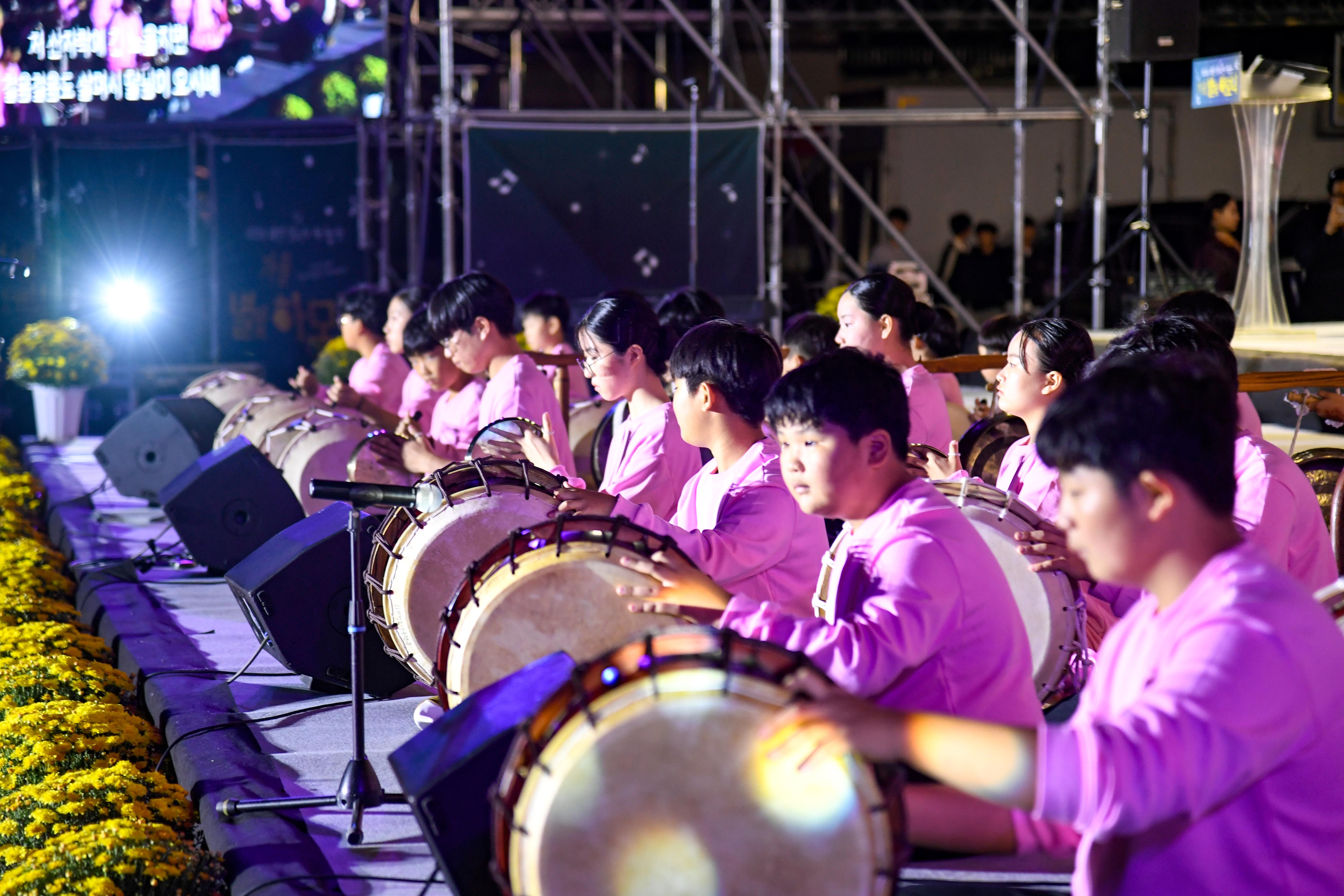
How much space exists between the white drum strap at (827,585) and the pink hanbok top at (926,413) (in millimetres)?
2492

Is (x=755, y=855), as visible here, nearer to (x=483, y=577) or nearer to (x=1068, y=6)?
(x=483, y=577)

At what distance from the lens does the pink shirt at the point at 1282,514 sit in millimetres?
3186

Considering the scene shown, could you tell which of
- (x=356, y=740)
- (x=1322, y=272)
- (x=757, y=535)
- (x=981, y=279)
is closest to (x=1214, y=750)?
(x=757, y=535)

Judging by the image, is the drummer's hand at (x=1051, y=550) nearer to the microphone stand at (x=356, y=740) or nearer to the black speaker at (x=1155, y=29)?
the microphone stand at (x=356, y=740)

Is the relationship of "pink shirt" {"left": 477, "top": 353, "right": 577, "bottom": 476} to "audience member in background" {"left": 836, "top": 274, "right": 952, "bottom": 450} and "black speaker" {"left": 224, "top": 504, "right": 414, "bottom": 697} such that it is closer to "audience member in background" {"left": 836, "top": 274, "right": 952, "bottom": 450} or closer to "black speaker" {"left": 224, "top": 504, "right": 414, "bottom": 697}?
"black speaker" {"left": 224, "top": 504, "right": 414, "bottom": 697}

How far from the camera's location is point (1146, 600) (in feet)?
6.24

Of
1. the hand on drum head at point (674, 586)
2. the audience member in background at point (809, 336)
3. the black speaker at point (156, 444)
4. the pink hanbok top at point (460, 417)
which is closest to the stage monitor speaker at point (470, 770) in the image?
the hand on drum head at point (674, 586)

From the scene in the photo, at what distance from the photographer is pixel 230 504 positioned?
6.23 m

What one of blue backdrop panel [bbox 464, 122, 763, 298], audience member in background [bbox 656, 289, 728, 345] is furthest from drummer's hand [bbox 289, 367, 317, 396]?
audience member in background [bbox 656, 289, 728, 345]

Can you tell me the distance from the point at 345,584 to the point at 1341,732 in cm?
320

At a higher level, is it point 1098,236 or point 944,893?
point 1098,236

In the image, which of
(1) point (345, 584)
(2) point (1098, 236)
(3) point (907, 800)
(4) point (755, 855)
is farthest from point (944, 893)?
(2) point (1098, 236)

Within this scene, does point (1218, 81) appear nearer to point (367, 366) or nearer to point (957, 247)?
point (957, 247)

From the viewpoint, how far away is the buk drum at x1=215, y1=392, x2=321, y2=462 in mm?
6871
